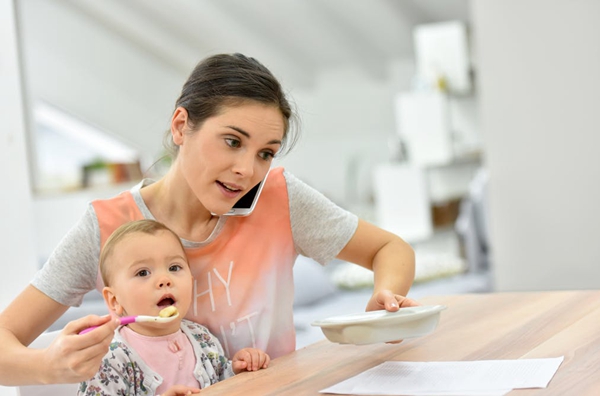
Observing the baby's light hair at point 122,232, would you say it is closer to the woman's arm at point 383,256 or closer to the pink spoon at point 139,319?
the pink spoon at point 139,319

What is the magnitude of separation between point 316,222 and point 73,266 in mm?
506

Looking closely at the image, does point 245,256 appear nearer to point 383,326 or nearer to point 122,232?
point 122,232

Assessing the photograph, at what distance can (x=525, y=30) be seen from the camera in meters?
3.31

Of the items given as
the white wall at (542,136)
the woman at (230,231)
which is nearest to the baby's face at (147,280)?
the woman at (230,231)

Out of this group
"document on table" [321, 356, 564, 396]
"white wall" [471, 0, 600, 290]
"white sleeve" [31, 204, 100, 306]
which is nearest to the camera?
"document on table" [321, 356, 564, 396]

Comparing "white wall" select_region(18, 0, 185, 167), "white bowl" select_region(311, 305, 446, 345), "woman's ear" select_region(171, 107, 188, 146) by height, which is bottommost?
"white bowl" select_region(311, 305, 446, 345)

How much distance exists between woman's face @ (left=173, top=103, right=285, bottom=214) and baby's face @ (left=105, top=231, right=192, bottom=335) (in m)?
0.13

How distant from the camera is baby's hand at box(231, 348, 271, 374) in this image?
1465 mm

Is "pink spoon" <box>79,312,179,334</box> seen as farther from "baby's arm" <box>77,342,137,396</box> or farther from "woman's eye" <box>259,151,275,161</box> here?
"woman's eye" <box>259,151,275,161</box>

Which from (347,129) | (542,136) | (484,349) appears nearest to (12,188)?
(484,349)

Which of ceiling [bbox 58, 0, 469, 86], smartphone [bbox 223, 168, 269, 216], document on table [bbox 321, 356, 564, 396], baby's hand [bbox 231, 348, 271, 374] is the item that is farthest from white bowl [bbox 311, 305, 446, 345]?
ceiling [bbox 58, 0, 469, 86]

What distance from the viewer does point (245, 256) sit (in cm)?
169

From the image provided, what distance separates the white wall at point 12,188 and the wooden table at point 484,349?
93 centimetres

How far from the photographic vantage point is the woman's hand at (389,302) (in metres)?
1.39
